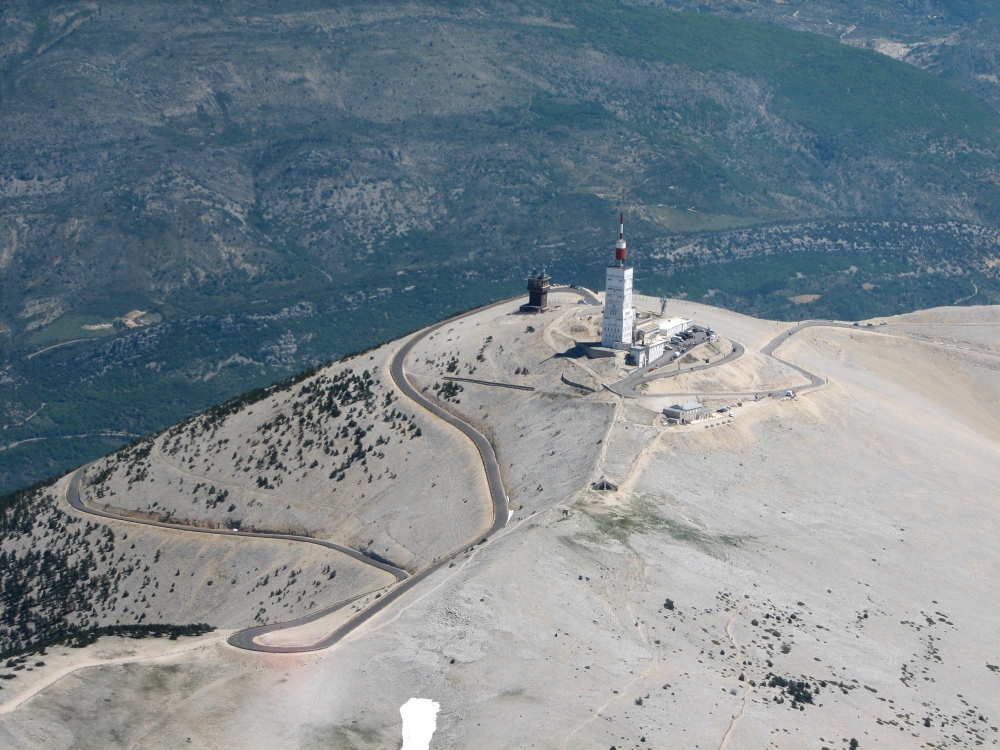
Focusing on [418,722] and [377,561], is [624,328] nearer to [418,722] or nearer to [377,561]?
[377,561]

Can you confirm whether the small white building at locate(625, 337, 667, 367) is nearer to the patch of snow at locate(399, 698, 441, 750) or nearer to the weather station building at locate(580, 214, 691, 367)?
the weather station building at locate(580, 214, 691, 367)

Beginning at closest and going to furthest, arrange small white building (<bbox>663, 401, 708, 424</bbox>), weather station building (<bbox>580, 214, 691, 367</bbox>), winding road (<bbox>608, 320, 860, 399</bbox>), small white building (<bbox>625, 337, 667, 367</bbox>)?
small white building (<bbox>663, 401, 708, 424</bbox>), winding road (<bbox>608, 320, 860, 399</bbox>), weather station building (<bbox>580, 214, 691, 367</bbox>), small white building (<bbox>625, 337, 667, 367</bbox>)

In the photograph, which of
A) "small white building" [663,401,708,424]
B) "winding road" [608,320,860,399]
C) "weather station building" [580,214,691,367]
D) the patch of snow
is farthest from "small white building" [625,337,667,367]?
the patch of snow

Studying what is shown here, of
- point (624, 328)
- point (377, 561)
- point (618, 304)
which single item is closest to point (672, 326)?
point (624, 328)

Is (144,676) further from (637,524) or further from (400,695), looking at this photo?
(637,524)

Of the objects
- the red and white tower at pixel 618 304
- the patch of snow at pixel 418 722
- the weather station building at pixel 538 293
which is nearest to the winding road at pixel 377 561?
the weather station building at pixel 538 293

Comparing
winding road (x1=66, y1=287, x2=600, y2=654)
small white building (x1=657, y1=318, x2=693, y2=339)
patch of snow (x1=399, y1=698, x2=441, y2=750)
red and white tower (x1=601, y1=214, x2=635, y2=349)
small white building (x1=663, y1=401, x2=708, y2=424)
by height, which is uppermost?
red and white tower (x1=601, y1=214, x2=635, y2=349)
